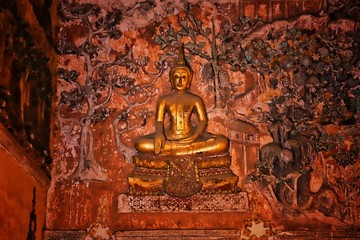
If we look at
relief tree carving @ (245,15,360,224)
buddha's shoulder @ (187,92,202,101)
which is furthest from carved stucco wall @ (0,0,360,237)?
buddha's shoulder @ (187,92,202,101)

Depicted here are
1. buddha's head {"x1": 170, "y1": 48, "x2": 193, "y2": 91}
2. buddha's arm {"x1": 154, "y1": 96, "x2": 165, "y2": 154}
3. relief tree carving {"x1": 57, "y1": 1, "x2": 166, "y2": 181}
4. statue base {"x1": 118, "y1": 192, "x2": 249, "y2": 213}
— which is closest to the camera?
statue base {"x1": 118, "y1": 192, "x2": 249, "y2": 213}

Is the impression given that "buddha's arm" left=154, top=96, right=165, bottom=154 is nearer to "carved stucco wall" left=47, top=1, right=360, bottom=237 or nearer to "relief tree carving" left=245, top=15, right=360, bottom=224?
"carved stucco wall" left=47, top=1, right=360, bottom=237

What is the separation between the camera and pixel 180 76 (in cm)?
647

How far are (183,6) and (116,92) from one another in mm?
1333

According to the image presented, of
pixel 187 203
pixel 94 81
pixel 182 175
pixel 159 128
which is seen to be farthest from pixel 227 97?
pixel 94 81

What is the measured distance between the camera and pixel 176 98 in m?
6.47

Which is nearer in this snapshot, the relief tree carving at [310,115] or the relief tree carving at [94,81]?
the relief tree carving at [310,115]

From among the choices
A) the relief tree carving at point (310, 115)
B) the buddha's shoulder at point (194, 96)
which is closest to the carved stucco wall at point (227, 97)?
the relief tree carving at point (310, 115)

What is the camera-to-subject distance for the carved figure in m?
6.23

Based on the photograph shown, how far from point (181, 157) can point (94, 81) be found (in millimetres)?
1355

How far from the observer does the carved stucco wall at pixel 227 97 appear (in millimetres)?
6113

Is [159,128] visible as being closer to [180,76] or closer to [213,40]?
[180,76]

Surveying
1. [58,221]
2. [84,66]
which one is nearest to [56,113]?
[84,66]

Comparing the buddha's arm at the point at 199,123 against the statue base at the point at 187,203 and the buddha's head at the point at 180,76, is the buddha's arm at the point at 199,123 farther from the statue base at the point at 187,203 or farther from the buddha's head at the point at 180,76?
the statue base at the point at 187,203
